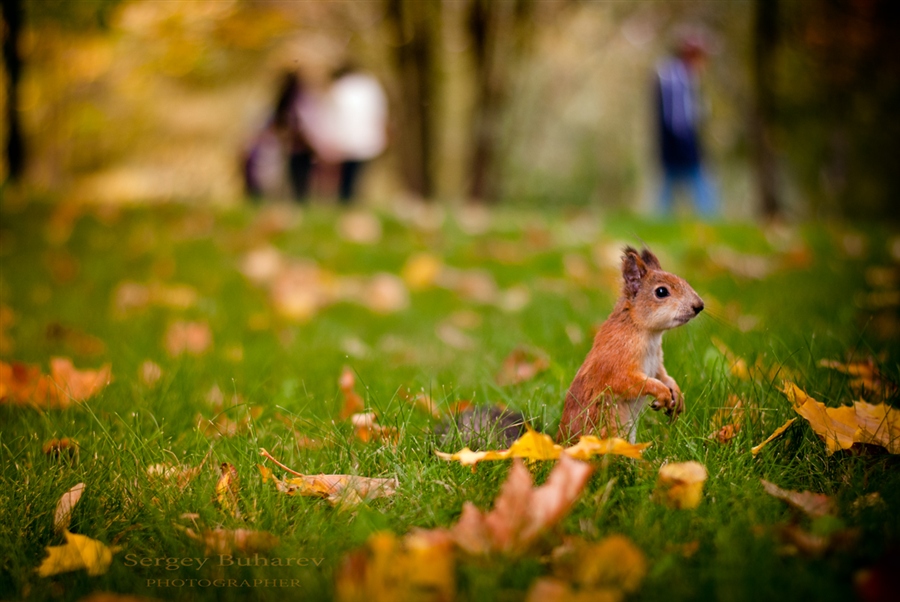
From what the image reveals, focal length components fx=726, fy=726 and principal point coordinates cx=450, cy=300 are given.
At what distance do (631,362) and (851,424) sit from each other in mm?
528

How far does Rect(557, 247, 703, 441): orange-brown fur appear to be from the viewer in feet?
5.46

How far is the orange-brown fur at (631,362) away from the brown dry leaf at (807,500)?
0.93ft

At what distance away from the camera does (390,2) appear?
10203 mm

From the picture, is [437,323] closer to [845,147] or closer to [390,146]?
[390,146]

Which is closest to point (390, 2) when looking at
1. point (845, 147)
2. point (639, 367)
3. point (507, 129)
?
point (507, 129)

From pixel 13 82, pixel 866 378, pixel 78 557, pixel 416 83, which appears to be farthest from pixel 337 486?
pixel 416 83

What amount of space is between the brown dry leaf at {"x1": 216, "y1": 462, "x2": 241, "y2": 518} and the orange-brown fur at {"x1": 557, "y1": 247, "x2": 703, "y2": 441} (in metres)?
0.75

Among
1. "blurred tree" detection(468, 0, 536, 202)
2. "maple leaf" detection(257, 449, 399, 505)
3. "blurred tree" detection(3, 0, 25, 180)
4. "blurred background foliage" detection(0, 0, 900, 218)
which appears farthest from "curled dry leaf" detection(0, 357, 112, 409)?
"blurred tree" detection(468, 0, 536, 202)

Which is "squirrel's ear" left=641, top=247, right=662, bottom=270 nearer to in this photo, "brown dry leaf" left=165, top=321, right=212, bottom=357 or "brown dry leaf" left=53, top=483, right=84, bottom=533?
"brown dry leaf" left=53, top=483, right=84, bottom=533

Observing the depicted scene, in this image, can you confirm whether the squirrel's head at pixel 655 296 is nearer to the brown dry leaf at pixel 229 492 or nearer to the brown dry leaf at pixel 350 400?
the brown dry leaf at pixel 350 400

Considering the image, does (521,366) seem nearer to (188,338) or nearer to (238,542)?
(238,542)

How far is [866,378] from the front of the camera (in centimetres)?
211

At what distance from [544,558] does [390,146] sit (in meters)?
13.6

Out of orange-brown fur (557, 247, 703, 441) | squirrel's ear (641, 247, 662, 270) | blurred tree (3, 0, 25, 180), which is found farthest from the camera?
blurred tree (3, 0, 25, 180)
